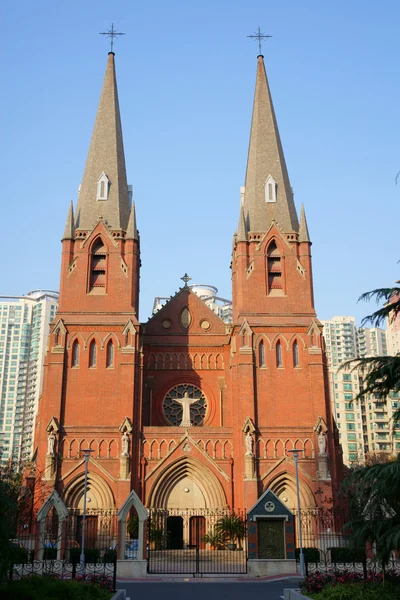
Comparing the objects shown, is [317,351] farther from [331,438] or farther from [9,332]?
[9,332]

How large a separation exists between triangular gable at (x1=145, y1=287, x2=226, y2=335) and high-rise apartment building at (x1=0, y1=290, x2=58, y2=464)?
88638 mm

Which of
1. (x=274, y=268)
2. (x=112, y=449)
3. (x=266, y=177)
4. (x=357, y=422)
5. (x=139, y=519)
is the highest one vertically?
(x=266, y=177)

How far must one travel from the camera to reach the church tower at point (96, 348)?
4072 cm

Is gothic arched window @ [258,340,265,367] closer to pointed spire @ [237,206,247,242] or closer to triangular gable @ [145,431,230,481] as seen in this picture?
triangular gable @ [145,431,230,481]

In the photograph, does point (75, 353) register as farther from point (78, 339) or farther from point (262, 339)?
point (262, 339)

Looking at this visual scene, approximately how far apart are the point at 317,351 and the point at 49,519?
60.8ft

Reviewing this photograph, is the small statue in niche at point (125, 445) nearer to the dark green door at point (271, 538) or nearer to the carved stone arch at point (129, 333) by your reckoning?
the carved stone arch at point (129, 333)

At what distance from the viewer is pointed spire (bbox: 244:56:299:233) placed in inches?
1902

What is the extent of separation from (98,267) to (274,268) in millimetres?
11741

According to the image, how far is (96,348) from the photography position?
4412 cm

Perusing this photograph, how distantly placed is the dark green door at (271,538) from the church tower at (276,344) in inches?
419

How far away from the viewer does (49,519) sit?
1495 inches

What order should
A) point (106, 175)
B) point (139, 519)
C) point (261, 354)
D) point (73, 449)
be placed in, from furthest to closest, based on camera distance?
point (106, 175)
point (261, 354)
point (73, 449)
point (139, 519)

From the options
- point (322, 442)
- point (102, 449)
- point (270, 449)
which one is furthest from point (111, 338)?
point (322, 442)
